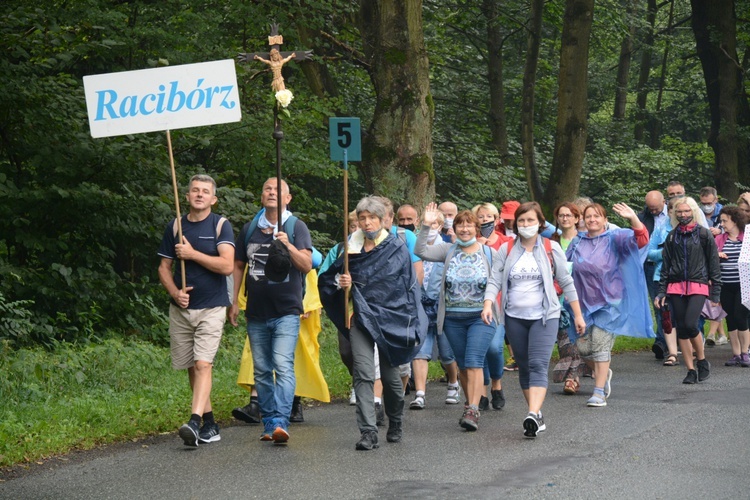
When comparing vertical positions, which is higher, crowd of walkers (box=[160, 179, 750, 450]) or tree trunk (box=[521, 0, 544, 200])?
tree trunk (box=[521, 0, 544, 200])

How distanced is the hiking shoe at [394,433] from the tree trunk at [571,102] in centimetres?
1218

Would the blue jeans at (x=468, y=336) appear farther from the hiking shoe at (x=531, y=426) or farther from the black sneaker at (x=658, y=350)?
the black sneaker at (x=658, y=350)

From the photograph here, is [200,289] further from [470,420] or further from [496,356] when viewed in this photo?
[496,356]

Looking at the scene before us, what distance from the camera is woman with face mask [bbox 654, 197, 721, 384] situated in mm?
12023

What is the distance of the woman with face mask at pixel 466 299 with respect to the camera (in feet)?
30.5

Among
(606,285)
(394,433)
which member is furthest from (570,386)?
(394,433)

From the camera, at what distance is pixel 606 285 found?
10.9 meters

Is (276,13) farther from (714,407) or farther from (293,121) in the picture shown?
(714,407)

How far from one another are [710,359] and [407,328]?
708 cm

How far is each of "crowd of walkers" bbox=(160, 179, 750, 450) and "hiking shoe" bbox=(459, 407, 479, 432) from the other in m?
0.01

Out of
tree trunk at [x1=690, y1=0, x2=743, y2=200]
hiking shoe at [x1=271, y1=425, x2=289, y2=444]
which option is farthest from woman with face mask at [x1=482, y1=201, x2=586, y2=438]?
tree trunk at [x1=690, y1=0, x2=743, y2=200]

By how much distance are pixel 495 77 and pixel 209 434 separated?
21.0m

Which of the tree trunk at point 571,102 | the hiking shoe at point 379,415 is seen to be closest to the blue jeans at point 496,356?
the hiking shoe at point 379,415

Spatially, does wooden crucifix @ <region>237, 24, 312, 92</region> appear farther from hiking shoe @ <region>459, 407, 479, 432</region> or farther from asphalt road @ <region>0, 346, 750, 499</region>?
hiking shoe @ <region>459, 407, 479, 432</region>
